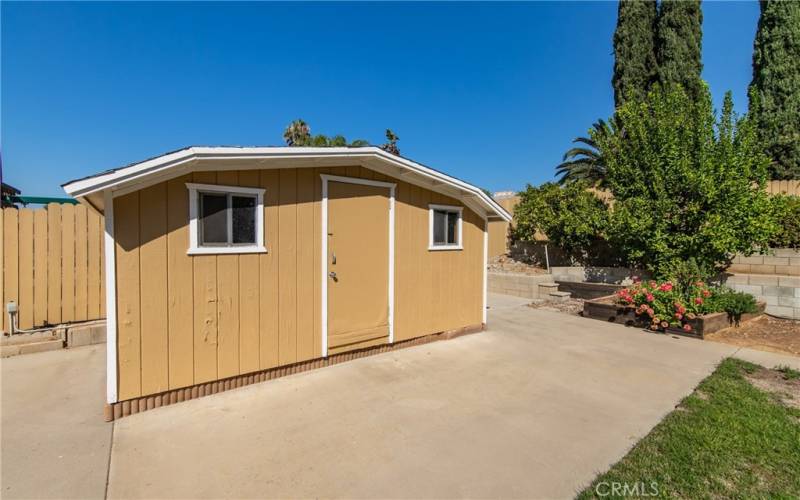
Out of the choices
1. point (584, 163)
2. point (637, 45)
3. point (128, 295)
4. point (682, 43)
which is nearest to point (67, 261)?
point (128, 295)

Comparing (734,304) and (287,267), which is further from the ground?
(287,267)

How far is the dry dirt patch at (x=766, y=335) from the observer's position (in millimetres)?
5598

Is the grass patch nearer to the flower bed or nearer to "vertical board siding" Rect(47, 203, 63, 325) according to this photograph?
the flower bed

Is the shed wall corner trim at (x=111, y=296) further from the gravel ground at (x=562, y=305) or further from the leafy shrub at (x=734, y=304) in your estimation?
the leafy shrub at (x=734, y=304)

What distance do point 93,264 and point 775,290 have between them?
1271 cm

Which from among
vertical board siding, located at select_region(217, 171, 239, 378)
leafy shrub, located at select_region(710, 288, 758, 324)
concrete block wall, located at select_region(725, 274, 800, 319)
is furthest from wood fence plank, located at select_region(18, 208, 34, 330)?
concrete block wall, located at select_region(725, 274, 800, 319)

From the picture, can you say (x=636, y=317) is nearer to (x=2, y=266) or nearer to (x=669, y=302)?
(x=669, y=302)

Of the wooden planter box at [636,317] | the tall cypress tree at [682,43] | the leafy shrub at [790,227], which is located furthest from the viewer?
the tall cypress tree at [682,43]

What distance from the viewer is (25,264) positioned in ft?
17.3

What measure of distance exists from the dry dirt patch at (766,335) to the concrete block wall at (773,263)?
5.18ft

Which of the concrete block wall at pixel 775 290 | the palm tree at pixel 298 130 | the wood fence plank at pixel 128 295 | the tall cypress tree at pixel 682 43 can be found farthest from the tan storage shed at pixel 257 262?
the palm tree at pixel 298 130

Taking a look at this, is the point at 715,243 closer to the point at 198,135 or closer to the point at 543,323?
the point at 543,323

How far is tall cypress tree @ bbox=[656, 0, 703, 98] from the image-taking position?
13.9 metres

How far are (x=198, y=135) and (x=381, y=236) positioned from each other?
8.65m
